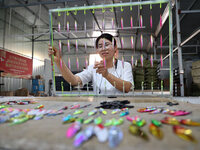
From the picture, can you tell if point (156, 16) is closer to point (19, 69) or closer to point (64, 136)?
point (64, 136)

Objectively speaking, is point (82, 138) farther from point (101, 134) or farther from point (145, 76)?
point (145, 76)

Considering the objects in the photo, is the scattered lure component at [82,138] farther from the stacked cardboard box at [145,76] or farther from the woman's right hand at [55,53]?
the stacked cardboard box at [145,76]

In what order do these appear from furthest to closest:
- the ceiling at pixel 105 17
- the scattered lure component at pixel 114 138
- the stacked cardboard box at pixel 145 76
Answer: the ceiling at pixel 105 17, the stacked cardboard box at pixel 145 76, the scattered lure component at pixel 114 138

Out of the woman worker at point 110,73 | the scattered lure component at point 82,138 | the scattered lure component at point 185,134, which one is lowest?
the scattered lure component at point 82,138

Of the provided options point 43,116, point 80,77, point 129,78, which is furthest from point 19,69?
point 43,116

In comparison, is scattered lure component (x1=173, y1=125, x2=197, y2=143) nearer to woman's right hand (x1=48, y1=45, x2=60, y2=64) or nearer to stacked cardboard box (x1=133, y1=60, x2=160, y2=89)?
woman's right hand (x1=48, y1=45, x2=60, y2=64)

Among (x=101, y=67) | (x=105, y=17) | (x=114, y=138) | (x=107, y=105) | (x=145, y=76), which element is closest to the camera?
(x=114, y=138)

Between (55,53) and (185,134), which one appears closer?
(185,134)

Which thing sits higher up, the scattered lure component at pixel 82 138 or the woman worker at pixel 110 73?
the woman worker at pixel 110 73

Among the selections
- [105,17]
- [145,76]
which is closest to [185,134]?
[145,76]

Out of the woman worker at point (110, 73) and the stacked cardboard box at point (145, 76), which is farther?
the stacked cardboard box at point (145, 76)

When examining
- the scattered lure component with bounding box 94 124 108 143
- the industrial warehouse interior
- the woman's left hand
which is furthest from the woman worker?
the scattered lure component with bounding box 94 124 108 143

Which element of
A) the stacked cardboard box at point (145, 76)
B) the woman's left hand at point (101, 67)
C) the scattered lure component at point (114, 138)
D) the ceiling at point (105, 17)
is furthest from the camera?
the ceiling at point (105, 17)

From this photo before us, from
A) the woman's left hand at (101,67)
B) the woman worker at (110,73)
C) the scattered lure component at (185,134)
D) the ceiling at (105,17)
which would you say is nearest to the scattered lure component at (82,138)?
the scattered lure component at (185,134)
